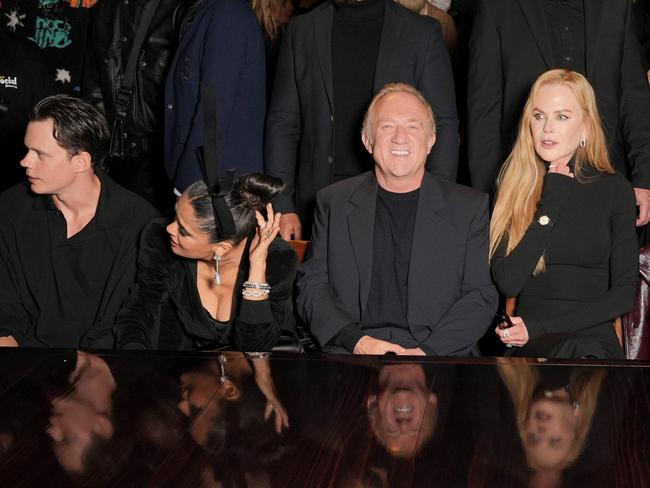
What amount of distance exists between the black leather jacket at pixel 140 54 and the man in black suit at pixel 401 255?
3.73ft

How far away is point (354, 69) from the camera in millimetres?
3779

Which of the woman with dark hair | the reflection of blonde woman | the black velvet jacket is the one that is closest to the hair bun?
the woman with dark hair

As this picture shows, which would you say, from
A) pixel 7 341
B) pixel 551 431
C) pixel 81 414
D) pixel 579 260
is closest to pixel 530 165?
pixel 579 260

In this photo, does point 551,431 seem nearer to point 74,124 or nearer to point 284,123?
point 74,124

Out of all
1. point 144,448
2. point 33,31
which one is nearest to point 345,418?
point 144,448

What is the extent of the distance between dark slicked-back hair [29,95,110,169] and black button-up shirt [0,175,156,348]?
0.44 ft

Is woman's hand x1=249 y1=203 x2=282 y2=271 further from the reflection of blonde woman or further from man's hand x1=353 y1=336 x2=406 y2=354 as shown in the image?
the reflection of blonde woman

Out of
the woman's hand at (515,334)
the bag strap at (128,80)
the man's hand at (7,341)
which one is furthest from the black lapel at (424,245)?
the bag strap at (128,80)

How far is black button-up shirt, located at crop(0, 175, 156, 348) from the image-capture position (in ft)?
10.9

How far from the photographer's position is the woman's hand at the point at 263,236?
119 inches

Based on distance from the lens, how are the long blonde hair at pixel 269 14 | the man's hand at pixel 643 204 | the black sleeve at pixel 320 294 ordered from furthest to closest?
the long blonde hair at pixel 269 14, the man's hand at pixel 643 204, the black sleeve at pixel 320 294

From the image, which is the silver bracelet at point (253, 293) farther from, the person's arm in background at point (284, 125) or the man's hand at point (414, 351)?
the person's arm in background at point (284, 125)

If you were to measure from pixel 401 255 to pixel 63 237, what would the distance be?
1047 mm

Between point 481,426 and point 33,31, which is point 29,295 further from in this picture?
point 481,426
